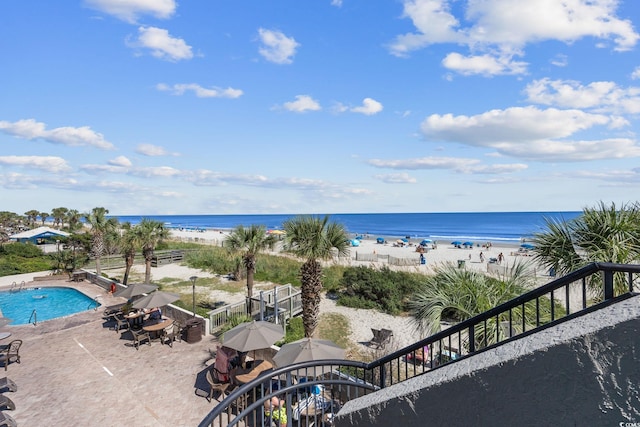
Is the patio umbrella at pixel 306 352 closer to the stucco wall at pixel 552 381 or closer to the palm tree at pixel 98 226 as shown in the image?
the stucco wall at pixel 552 381

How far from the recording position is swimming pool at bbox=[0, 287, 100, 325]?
65.5 ft

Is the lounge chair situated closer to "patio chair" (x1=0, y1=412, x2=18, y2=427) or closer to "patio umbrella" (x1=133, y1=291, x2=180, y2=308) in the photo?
"patio umbrella" (x1=133, y1=291, x2=180, y2=308)

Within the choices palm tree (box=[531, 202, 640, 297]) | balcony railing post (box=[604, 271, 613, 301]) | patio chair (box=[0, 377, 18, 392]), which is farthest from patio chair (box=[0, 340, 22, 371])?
palm tree (box=[531, 202, 640, 297])

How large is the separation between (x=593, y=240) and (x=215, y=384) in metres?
10.2

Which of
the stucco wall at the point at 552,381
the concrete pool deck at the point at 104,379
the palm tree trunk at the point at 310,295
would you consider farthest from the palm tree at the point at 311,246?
the stucco wall at the point at 552,381

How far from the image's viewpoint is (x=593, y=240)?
753 centimetres

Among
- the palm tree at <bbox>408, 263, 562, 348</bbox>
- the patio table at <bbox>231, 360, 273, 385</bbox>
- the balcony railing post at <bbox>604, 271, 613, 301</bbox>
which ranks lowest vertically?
the patio table at <bbox>231, 360, 273, 385</bbox>

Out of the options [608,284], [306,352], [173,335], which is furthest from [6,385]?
[608,284]

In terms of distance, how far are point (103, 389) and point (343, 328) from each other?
9.94 m

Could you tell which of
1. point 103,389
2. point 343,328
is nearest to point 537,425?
point 103,389

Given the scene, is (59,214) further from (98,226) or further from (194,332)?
(194,332)

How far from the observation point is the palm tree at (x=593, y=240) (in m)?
7.09

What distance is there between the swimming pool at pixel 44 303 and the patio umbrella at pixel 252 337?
14.3 meters

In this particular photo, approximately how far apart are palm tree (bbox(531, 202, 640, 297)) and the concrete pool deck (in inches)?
376
